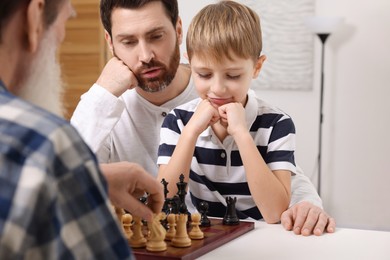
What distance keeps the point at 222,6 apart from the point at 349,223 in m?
2.83

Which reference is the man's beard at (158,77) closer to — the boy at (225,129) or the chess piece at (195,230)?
the boy at (225,129)

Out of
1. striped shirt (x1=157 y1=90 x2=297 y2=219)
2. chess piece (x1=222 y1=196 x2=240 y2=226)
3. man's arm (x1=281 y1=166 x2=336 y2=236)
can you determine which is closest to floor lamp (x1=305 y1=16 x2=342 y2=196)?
striped shirt (x1=157 y1=90 x2=297 y2=219)

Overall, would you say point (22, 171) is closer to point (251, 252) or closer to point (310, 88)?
point (251, 252)

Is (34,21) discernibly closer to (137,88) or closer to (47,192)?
(47,192)

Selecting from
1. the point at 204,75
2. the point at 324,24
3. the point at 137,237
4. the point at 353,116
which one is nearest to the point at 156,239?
the point at 137,237

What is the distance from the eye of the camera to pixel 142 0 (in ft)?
7.38

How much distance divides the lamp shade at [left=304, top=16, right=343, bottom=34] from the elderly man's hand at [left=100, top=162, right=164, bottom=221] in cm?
334

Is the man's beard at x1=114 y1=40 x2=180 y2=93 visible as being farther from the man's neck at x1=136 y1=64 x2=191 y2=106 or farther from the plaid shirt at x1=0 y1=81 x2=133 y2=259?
the plaid shirt at x1=0 y1=81 x2=133 y2=259

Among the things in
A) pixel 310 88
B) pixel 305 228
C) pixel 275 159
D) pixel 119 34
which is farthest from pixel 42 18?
pixel 310 88

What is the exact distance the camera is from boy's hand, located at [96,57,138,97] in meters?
2.18

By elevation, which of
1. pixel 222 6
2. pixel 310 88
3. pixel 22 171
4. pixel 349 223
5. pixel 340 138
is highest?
pixel 222 6

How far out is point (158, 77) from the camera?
222cm

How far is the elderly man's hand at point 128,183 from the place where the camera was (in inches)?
41.5

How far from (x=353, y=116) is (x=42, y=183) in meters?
3.95
